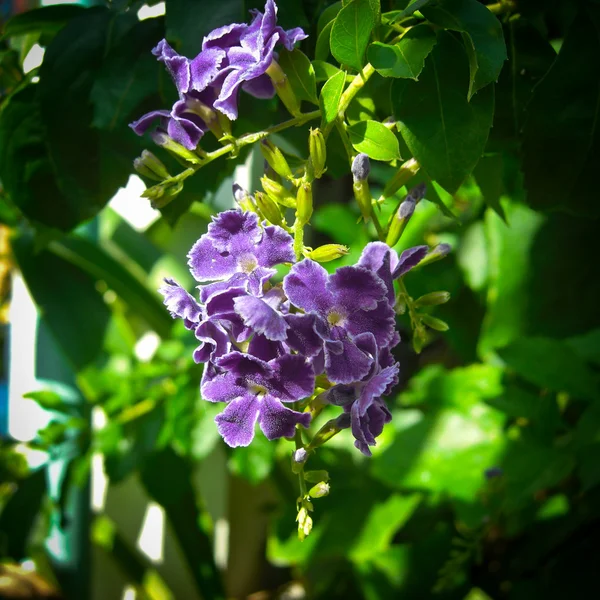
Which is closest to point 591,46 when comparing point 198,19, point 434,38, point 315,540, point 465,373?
point 434,38

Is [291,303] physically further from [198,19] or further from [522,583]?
[522,583]

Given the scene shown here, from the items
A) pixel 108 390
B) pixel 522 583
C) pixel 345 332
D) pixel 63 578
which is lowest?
pixel 63 578

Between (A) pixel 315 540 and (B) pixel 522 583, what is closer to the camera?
(B) pixel 522 583

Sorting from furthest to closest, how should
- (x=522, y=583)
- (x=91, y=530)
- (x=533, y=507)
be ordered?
1. (x=91, y=530)
2. (x=533, y=507)
3. (x=522, y=583)

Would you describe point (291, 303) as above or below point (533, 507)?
above

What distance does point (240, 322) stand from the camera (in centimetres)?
34

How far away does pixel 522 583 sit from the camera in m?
0.93

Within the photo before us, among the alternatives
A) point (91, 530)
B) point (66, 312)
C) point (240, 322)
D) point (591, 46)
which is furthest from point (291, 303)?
point (91, 530)

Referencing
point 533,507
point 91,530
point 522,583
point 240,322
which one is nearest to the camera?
point 240,322

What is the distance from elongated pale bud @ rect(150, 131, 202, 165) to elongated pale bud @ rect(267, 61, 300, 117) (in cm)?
6

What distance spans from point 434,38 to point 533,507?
830 mm

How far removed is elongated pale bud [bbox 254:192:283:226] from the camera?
0.38 m

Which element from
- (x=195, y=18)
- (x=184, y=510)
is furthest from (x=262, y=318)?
(x=184, y=510)

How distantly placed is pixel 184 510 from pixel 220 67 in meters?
1.04
